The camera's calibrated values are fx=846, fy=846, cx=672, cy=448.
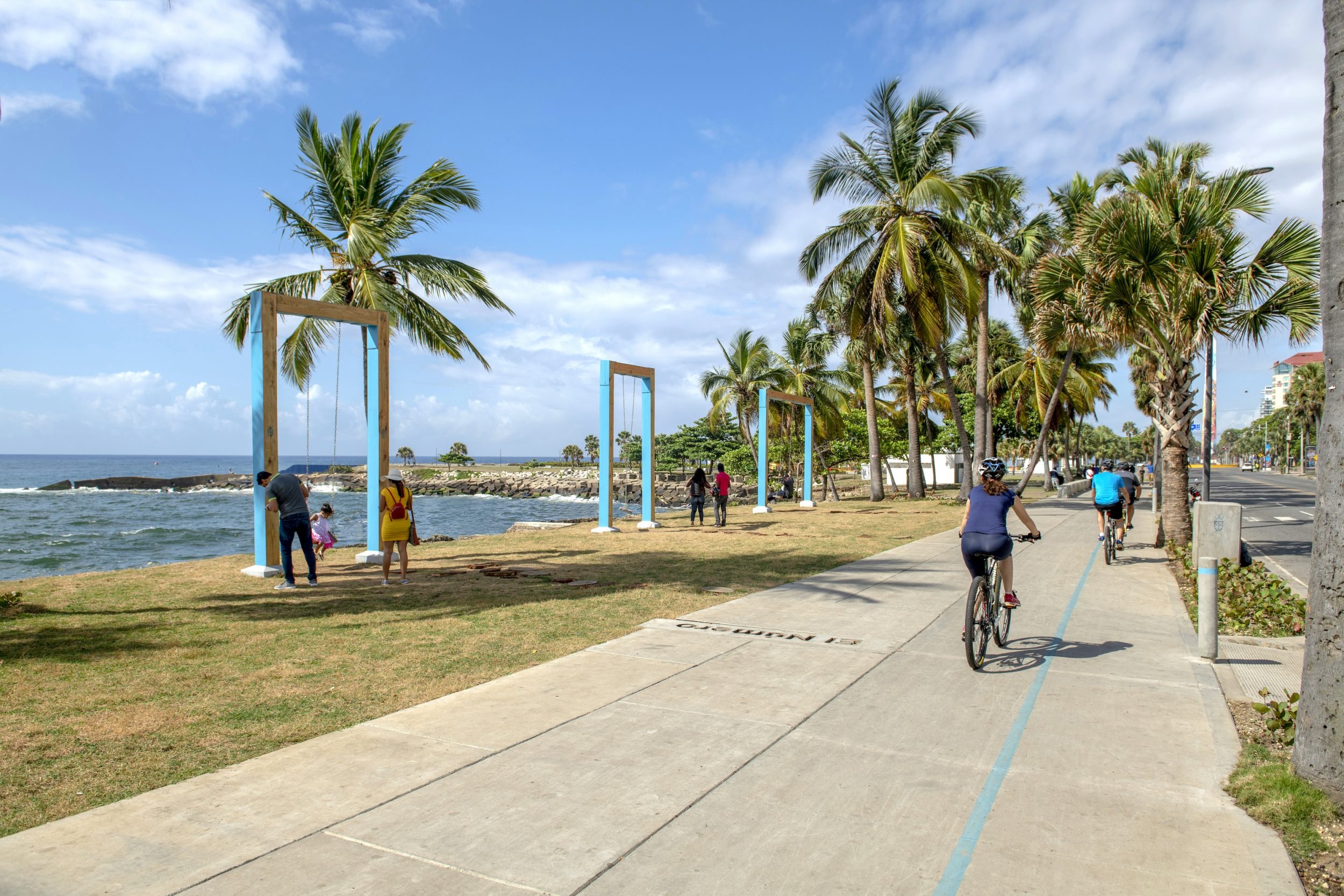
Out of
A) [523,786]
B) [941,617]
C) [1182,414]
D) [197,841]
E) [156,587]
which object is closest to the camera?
[197,841]

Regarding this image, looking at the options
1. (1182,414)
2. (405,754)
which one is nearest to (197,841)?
(405,754)

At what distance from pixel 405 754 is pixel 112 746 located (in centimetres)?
166

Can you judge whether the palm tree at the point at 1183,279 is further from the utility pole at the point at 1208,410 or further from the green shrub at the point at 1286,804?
the green shrub at the point at 1286,804

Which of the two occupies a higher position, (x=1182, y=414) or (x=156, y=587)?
(x=1182, y=414)

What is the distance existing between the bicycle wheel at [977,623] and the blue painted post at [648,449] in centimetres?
1348

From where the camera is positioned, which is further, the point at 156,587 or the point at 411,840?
the point at 156,587

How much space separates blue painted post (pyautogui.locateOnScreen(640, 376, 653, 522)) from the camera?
802 inches

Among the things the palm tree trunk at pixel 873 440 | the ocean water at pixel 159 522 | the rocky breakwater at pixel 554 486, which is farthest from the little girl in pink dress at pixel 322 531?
the rocky breakwater at pixel 554 486

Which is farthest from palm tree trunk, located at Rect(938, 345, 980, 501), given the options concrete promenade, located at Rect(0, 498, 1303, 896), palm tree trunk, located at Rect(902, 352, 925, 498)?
concrete promenade, located at Rect(0, 498, 1303, 896)

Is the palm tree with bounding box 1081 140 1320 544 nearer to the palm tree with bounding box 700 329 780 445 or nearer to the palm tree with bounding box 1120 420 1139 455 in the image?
the palm tree with bounding box 700 329 780 445

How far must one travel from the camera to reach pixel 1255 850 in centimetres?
373

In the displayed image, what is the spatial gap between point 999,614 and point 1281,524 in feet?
70.6

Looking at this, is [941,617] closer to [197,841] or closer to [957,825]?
[957,825]

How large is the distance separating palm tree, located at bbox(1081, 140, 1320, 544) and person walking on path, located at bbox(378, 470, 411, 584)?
1161 centimetres
